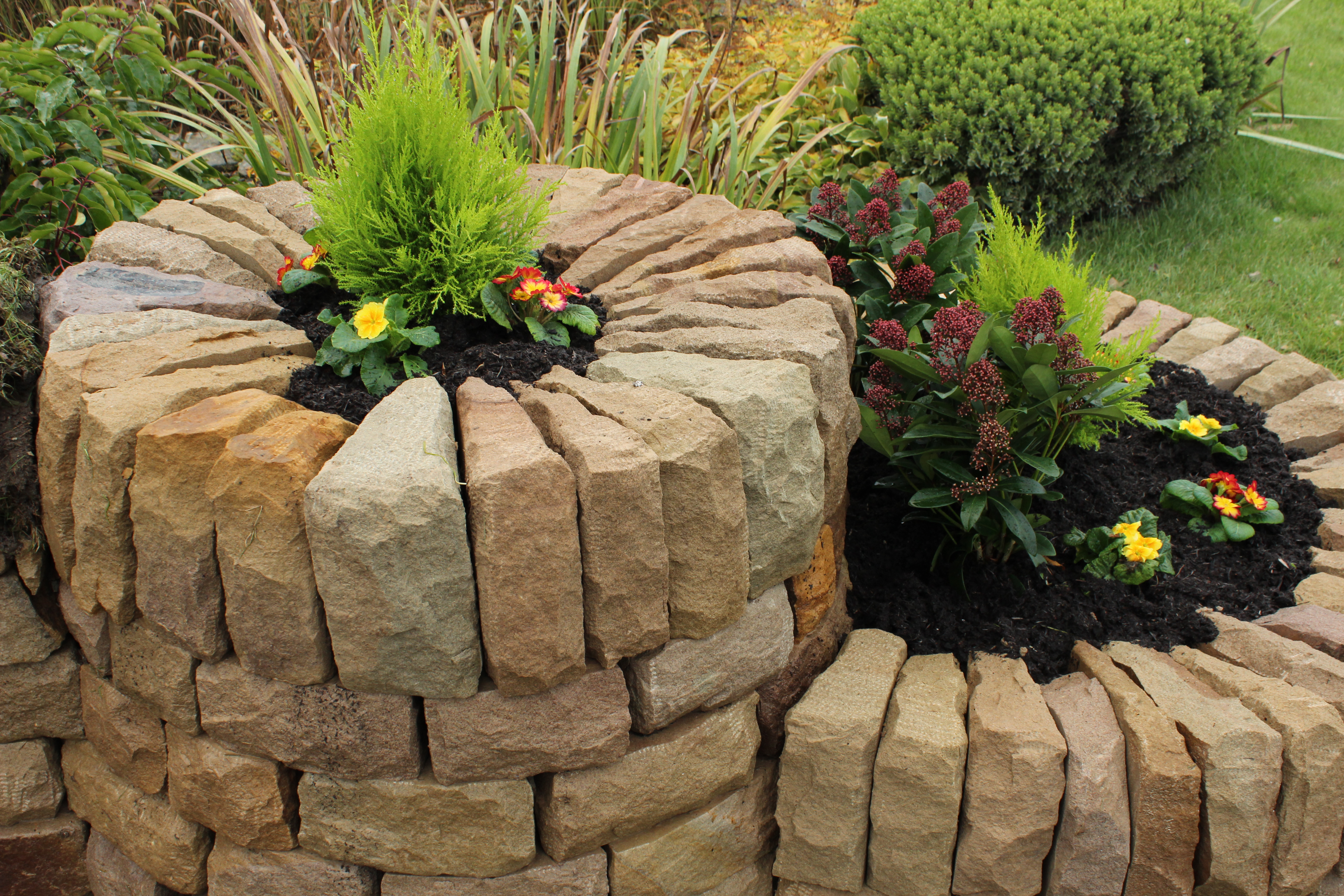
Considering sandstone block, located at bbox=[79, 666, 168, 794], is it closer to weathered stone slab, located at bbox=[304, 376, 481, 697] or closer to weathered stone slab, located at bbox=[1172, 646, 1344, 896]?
weathered stone slab, located at bbox=[304, 376, 481, 697]

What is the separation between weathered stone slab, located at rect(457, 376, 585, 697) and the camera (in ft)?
5.04

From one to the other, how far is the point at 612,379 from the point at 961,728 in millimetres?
1070

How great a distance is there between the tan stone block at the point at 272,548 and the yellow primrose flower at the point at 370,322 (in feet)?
1.15

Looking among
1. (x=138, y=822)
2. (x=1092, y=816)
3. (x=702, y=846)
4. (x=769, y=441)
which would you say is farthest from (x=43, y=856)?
(x=1092, y=816)

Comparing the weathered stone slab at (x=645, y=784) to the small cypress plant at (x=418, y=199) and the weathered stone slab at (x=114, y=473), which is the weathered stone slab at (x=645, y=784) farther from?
the small cypress plant at (x=418, y=199)

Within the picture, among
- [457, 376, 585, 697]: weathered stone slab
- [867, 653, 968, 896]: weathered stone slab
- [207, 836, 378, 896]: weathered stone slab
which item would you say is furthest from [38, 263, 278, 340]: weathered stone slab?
[867, 653, 968, 896]: weathered stone slab

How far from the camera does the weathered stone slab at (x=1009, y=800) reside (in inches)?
72.9

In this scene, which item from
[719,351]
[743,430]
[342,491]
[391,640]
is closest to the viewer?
[342,491]

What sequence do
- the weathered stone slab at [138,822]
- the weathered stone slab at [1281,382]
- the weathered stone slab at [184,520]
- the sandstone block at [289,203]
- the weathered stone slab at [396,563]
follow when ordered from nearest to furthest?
the weathered stone slab at [396,563], the weathered stone slab at [184,520], the weathered stone slab at [138,822], the sandstone block at [289,203], the weathered stone slab at [1281,382]

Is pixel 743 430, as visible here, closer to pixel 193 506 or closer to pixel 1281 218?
pixel 193 506

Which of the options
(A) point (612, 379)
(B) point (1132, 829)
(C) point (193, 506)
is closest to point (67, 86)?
(C) point (193, 506)

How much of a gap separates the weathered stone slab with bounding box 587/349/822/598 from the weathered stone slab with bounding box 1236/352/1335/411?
7.12ft

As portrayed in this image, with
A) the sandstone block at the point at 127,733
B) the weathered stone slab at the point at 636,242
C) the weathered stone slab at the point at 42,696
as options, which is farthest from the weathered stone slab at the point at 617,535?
the weathered stone slab at the point at 42,696

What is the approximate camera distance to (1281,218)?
183 inches
